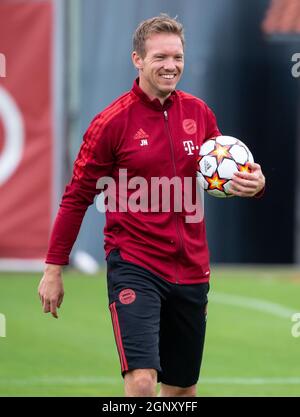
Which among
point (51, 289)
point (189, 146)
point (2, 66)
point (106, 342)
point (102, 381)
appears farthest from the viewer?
point (2, 66)

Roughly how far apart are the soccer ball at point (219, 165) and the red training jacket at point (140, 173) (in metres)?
0.07

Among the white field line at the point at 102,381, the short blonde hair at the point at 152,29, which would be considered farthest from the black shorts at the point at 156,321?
the white field line at the point at 102,381

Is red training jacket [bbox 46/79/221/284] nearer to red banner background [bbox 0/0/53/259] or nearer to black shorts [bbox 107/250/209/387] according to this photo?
black shorts [bbox 107/250/209/387]

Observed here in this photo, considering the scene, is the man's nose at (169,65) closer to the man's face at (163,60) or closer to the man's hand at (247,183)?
the man's face at (163,60)

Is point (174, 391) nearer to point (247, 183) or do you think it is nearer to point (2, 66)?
point (247, 183)

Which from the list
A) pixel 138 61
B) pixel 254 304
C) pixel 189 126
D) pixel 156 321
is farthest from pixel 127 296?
pixel 254 304

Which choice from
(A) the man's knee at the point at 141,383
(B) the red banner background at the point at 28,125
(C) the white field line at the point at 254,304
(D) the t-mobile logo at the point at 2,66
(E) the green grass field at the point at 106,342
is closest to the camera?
(A) the man's knee at the point at 141,383

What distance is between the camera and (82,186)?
6648mm

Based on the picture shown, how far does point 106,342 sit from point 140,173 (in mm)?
4739

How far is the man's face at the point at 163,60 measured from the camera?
6.61m

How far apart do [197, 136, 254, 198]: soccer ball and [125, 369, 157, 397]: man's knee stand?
1177 millimetres

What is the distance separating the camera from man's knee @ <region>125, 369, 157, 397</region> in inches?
245

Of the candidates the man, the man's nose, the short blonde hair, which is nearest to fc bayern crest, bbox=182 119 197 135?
the man

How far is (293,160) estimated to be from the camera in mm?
17234
